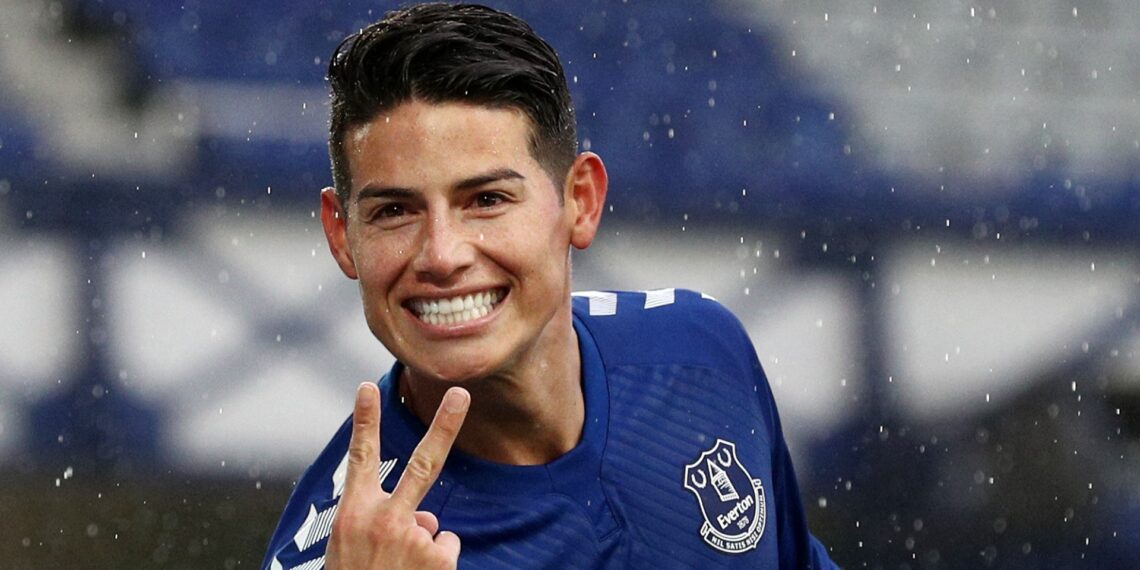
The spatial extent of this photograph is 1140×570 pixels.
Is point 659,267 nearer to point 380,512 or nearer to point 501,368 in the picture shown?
point 501,368

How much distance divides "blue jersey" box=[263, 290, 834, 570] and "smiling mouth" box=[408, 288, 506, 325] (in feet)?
0.72

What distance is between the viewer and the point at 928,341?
5.58 m

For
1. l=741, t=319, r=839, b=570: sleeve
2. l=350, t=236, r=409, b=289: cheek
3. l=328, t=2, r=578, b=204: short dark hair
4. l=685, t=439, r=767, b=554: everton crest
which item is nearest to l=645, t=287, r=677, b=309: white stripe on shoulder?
l=741, t=319, r=839, b=570: sleeve

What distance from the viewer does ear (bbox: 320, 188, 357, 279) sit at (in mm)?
1847

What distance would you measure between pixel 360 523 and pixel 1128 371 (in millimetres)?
4504

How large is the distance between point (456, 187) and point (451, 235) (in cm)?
5

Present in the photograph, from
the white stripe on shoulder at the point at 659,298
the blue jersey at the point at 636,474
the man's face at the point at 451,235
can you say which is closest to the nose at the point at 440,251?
the man's face at the point at 451,235

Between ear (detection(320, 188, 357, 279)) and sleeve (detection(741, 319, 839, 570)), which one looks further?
sleeve (detection(741, 319, 839, 570))

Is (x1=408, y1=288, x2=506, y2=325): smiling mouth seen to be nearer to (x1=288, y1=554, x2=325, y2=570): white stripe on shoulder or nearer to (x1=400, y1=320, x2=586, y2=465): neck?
(x1=400, y1=320, x2=586, y2=465): neck

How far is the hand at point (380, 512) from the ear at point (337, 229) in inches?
13.2

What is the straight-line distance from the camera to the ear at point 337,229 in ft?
6.06

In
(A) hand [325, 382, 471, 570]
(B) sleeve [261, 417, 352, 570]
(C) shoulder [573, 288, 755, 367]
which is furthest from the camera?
(C) shoulder [573, 288, 755, 367]

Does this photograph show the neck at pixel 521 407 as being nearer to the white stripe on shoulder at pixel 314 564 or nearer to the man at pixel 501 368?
the man at pixel 501 368

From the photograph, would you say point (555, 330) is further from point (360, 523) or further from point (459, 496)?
point (360, 523)
